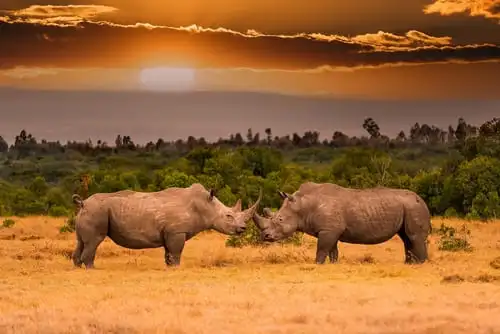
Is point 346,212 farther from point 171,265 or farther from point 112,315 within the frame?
point 112,315

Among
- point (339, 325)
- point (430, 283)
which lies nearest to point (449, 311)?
point (339, 325)

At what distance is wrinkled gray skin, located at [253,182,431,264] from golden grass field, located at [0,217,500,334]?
1.83 ft

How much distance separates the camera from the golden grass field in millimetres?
11242

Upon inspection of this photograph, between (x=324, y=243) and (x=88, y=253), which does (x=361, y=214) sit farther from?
(x=88, y=253)

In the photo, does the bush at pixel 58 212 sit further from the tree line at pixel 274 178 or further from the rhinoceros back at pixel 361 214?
the rhinoceros back at pixel 361 214

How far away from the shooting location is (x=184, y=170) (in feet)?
140

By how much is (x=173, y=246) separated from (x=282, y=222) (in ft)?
7.66

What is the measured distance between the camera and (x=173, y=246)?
17.9 m

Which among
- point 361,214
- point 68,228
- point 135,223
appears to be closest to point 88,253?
point 135,223

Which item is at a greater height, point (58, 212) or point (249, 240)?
point (249, 240)

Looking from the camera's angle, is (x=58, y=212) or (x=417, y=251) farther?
(x=58, y=212)

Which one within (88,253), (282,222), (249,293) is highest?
(282,222)

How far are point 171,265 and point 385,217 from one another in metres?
4.25

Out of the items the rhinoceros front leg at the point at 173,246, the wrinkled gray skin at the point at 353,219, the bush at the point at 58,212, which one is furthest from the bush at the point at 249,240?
the bush at the point at 58,212
